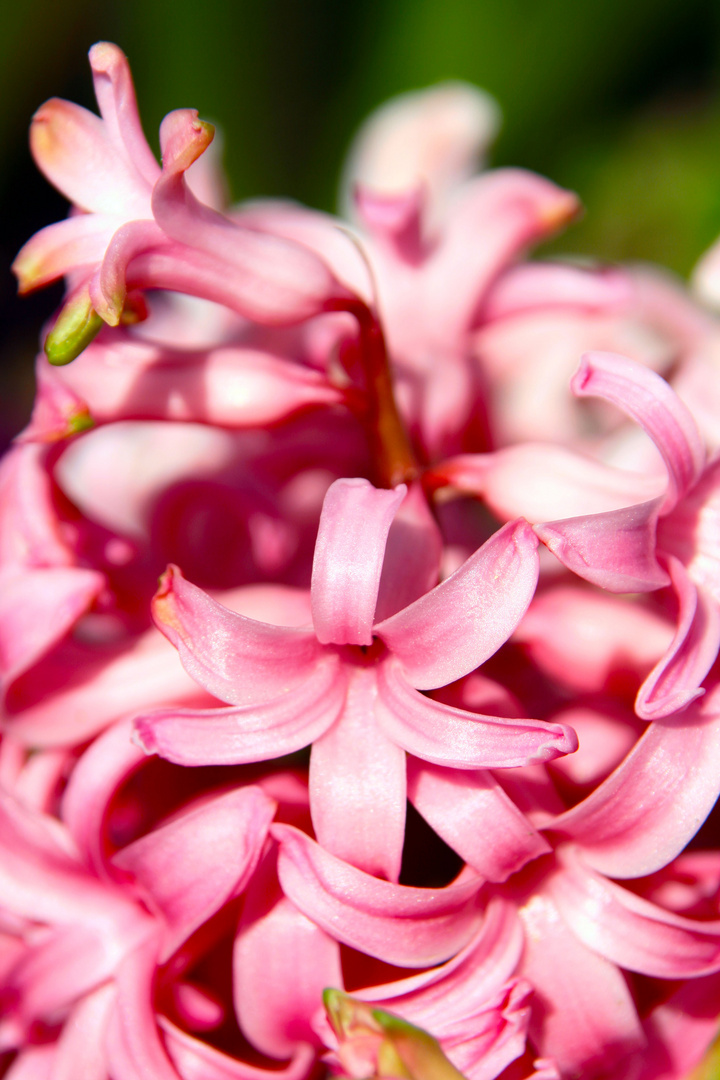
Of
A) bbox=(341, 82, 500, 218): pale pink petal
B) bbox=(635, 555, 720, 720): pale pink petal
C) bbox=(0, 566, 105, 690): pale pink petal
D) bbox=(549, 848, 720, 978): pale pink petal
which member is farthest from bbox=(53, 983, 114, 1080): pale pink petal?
bbox=(341, 82, 500, 218): pale pink petal

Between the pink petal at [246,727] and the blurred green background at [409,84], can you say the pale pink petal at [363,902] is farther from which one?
the blurred green background at [409,84]

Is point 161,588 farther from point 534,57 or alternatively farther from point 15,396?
point 534,57

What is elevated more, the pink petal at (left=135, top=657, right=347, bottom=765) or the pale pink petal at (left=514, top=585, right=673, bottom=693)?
the pink petal at (left=135, top=657, right=347, bottom=765)

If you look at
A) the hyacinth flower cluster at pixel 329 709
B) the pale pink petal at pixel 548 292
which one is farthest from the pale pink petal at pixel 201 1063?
the pale pink petal at pixel 548 292

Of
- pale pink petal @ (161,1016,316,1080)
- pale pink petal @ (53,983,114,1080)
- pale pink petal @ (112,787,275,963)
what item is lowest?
pale pink petal @ (53,983,114,1080)

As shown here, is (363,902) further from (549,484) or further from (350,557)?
(549,484)

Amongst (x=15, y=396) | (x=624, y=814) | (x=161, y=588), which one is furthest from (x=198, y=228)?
(x=15, y=396)

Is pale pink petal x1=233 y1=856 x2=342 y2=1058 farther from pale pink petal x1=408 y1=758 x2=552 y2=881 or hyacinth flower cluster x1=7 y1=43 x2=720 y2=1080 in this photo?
pale pink petal x1=408 y1=758 x2=552 y2=881

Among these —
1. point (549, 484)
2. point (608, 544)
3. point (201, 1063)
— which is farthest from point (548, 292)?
point (201, 1063)
